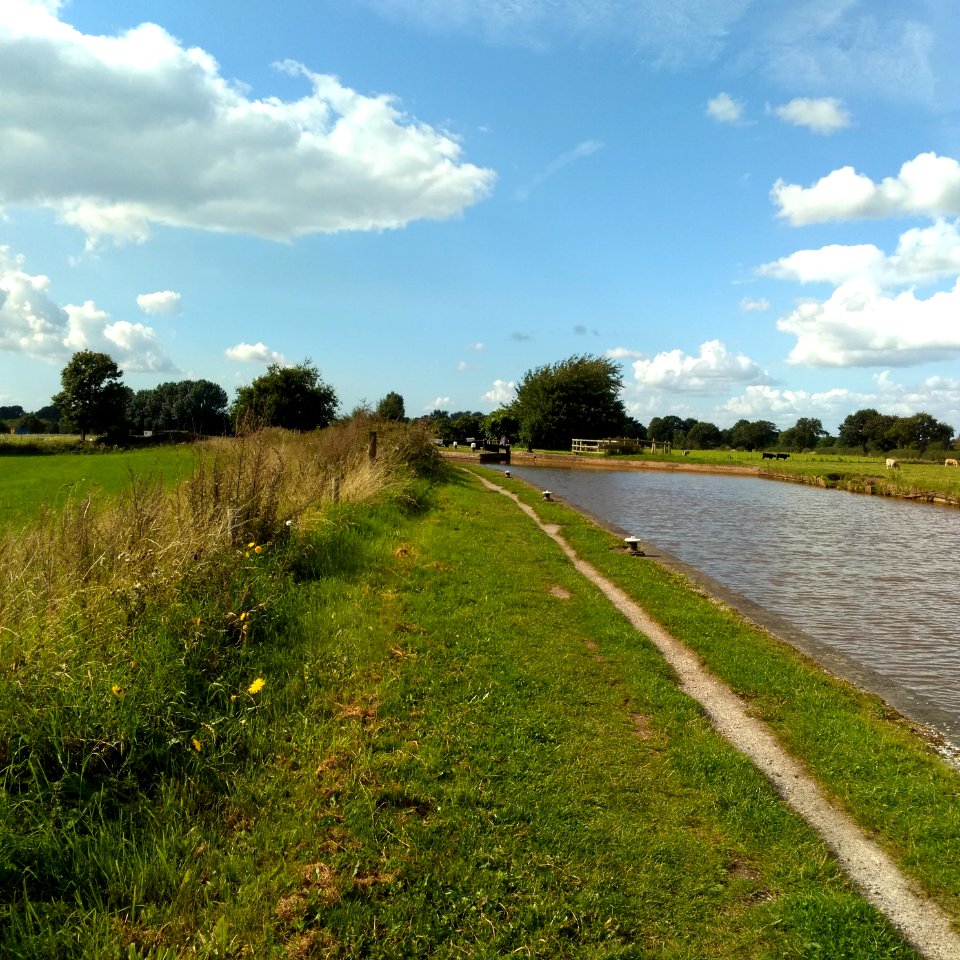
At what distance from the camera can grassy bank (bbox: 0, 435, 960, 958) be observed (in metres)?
2.79

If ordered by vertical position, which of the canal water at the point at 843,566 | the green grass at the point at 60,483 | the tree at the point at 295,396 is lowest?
the canal water at the point at 843,566

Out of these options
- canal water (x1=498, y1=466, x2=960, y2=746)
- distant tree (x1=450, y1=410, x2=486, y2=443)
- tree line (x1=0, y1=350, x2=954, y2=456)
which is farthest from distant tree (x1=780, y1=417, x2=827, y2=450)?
canal water (x1=498, y1=466, x2=960, y2=746)

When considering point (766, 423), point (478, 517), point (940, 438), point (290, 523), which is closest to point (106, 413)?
point (478, 517)

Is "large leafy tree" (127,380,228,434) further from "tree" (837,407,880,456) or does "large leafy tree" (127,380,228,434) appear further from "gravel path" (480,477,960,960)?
"tree" (837,407,880,456)

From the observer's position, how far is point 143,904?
274 centimetres

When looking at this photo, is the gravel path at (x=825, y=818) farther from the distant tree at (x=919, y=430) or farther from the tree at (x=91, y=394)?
the distant tree at (x=919, y=430)

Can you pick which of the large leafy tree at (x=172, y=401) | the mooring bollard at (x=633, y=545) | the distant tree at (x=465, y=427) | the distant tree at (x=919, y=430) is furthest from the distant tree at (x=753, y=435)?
the mooring bollard at (x=633, y=545)

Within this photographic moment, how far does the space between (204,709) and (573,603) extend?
534 centimetres

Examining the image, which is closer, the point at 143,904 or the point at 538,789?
the point at 143,904

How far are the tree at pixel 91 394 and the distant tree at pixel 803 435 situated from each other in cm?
9882

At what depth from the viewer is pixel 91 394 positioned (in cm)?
5528

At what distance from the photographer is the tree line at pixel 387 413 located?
129 feet

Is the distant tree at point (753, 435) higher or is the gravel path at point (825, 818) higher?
the distant tree at point (753, 435)

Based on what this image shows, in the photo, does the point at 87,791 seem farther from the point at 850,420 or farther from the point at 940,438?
the point at 850,420
